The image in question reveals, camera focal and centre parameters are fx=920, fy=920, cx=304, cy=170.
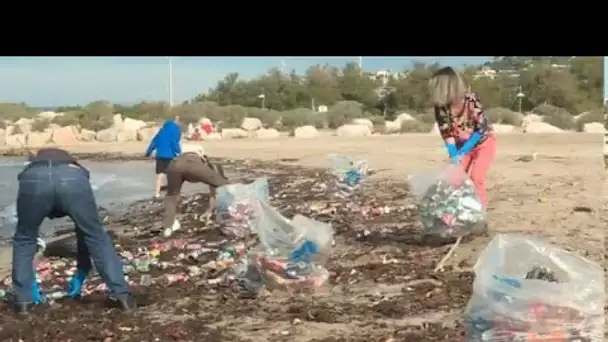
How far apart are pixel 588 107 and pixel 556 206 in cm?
1285

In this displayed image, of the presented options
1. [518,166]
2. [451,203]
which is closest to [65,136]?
[518,166]

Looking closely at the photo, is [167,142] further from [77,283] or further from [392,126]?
[392,126]

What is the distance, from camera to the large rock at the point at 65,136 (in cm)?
2345

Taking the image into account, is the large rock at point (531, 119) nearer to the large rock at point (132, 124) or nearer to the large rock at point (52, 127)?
the large rock at point (132, 124)

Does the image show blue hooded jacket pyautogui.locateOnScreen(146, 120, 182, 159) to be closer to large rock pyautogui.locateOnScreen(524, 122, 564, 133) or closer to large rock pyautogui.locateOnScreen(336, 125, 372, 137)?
large rock pyautogui.locateOnScreen(524, 122, 564, 133)

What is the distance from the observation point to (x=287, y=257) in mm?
4805

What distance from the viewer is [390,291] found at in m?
4.68

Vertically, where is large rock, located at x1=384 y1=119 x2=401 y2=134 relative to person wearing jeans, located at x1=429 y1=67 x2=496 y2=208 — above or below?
below

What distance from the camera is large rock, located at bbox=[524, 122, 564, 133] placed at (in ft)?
61.2

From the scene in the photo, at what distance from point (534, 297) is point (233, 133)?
20.1 metres

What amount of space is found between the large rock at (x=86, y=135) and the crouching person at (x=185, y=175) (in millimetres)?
17069

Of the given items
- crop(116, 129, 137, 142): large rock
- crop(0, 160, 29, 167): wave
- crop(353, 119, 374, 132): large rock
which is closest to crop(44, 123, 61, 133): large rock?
crop(116, 129, 137, 142): large rock

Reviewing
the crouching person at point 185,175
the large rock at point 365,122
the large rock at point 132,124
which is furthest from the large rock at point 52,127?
the crouching person at point 185,175
